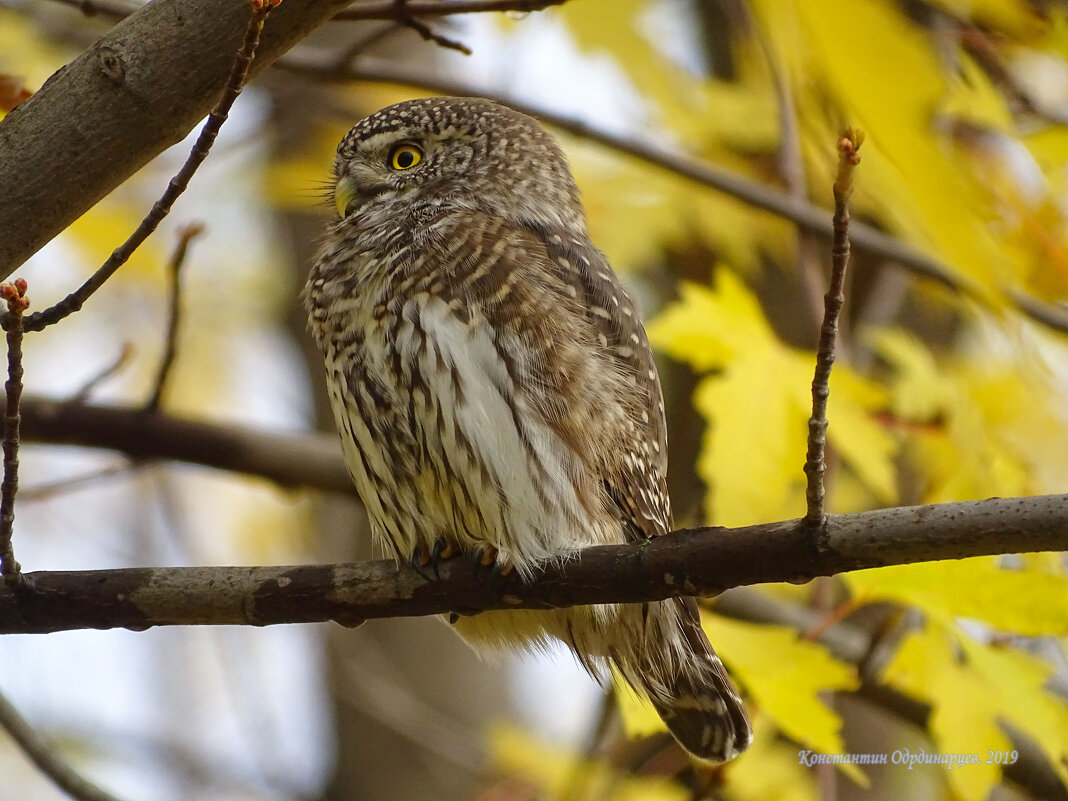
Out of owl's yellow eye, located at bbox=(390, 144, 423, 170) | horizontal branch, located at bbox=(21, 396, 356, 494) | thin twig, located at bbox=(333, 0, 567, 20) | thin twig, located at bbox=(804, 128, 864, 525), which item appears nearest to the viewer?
thin twig, located at bbox=(804, 128, 864, 525)

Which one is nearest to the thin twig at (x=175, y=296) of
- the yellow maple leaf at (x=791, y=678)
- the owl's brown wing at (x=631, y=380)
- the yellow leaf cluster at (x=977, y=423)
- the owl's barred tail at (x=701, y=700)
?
the owl's brown wing at (x=631, y=380)

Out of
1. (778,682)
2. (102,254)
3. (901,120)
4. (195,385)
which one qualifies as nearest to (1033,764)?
(778,682)

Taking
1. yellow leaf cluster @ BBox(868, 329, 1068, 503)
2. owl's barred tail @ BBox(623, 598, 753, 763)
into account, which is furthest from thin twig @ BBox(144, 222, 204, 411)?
yellow leaf cluster @ BBox(868, 329, 1068, 503)

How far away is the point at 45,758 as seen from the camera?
3.04 metres

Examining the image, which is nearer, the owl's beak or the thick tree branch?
the thick tree branch

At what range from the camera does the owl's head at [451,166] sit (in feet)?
12.7

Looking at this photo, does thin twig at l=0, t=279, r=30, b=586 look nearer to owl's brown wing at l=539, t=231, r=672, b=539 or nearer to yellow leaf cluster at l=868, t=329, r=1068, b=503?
owl's brown wing at l=539, t=231, r=672, b=539

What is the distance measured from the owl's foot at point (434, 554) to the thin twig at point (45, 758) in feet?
3.30

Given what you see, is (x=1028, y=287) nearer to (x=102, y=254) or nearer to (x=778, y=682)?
(x=778, y=682)

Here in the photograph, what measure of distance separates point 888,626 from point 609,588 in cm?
146

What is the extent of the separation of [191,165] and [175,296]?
118cm

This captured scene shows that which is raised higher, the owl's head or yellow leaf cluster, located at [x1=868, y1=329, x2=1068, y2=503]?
the owl's head

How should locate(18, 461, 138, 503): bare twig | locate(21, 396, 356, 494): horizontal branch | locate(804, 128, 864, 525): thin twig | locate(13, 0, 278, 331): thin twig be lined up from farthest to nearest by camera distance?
locate(21, 396, 356, 494): horizontal branch, locate(18, 461, 138, 503): bare twig, locate(13, 0, 278, 331): thin twig, locate(804, 128, 864, 525): thin twig

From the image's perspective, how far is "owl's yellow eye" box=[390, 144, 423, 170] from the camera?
4016 millimetres
